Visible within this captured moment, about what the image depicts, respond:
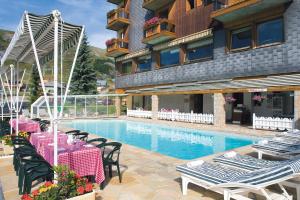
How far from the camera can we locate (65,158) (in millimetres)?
5598

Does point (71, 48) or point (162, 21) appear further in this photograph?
point (162, 21)

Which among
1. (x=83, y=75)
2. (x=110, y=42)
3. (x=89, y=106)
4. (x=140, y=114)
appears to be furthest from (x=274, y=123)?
(x=83, y=75)

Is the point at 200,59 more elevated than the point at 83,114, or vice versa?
the point at 200,59

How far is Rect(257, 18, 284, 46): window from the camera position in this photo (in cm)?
1462

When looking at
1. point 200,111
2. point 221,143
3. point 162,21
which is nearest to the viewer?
point 221,143

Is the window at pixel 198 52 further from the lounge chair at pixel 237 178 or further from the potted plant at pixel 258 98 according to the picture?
the lounge chair at pixel 237 178

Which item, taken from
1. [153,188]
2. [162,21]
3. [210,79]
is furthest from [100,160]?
[162,21]

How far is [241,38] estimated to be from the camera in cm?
1681

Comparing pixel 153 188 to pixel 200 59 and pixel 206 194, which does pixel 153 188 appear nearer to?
pixel 206 194

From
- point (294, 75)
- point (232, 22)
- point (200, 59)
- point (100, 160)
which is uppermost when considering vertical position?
point (232, 22)

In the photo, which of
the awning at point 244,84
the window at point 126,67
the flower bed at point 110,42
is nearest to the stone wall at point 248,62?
the awning at point 244,84

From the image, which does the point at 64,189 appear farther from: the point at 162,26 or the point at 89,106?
the point at 89,106

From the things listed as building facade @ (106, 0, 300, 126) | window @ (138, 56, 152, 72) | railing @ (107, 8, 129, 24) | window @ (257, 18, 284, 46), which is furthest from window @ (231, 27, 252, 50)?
railing @ (107, 8, 129, 24)

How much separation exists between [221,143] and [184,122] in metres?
→ 6.63
